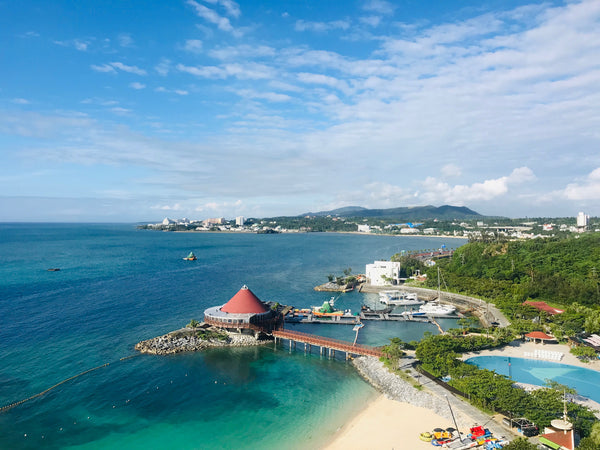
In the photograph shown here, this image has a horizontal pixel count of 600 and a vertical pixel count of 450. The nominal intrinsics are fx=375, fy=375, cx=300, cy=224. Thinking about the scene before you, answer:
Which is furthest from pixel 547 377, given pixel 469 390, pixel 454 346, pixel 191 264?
pixel 191 264

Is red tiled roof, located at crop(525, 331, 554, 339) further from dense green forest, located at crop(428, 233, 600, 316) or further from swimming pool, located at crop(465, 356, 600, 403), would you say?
dense green forest, located at crop(428, 233, 600, 316)

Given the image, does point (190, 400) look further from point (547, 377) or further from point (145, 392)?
point (547, 377)

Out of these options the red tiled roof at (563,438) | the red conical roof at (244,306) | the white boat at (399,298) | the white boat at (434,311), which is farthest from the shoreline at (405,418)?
the white boat at (399,298)

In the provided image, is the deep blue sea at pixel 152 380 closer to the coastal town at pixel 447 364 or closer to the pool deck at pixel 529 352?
the coastal town at pixel 447 364

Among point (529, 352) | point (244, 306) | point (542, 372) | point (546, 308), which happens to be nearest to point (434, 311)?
point (546, 308)

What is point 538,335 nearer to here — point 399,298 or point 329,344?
point 329,344
